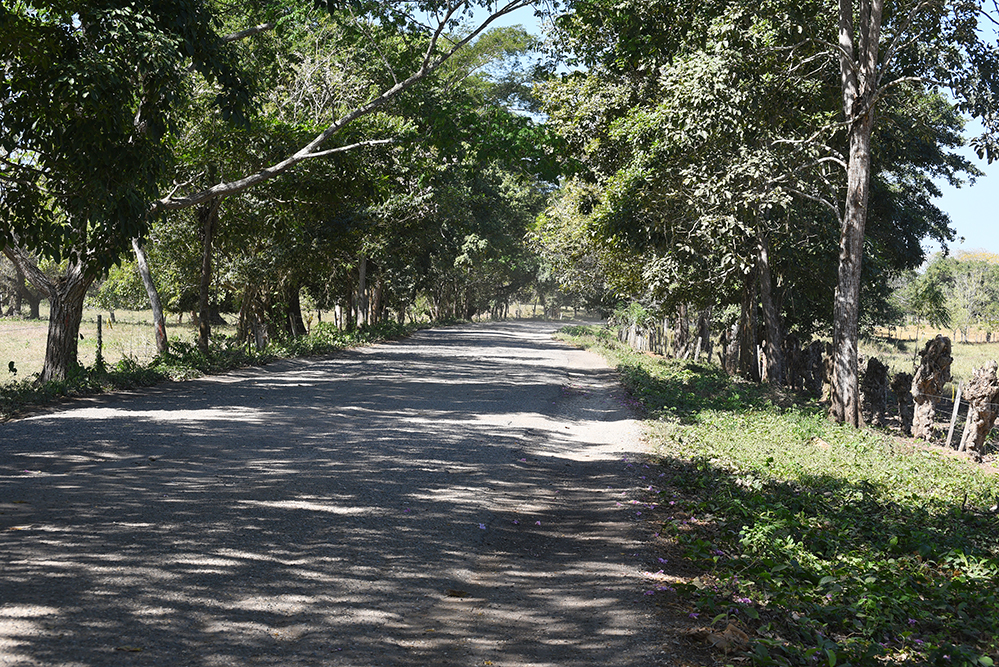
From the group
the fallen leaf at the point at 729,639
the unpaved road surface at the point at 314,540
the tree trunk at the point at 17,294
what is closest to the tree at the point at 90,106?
the unpaved road surface at the point at 314,540

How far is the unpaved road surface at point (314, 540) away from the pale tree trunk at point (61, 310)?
248 cm

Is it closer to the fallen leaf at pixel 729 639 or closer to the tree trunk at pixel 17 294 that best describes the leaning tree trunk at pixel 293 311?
the fallen leaf at pixel 729 639

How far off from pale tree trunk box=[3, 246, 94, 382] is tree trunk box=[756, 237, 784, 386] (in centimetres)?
1470

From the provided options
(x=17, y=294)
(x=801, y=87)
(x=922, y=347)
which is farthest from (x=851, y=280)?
(x=17, y=294)

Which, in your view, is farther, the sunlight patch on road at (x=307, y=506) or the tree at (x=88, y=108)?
the tree at (x=88, y=108)

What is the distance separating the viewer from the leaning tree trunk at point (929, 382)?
605 inches

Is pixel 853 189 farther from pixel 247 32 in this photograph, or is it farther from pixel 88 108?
pixel 88 108

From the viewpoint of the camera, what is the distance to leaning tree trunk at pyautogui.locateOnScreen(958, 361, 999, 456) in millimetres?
13547

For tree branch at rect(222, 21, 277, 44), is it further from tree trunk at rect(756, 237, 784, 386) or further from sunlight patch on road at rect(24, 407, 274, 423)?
tree trunk at rect(756, 237, 784, 386)

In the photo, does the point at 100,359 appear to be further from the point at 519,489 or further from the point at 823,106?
the point at 823,106

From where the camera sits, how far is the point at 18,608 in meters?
4.25

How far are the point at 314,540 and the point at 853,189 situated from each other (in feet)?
40.3

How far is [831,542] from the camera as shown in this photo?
642cm

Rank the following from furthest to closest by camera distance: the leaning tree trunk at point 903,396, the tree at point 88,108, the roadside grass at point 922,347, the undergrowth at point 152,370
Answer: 1. the roadside grass at point 922,347
2. the leaning tree trunk at point 903,396
3. the undergrowth at point 152,370
4. the tree at point 88,108
